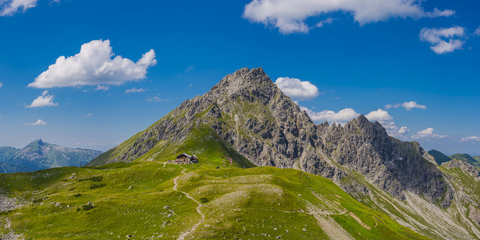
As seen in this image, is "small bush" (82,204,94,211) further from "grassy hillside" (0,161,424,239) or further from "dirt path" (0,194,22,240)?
"dirt path" (0,194,22,240)

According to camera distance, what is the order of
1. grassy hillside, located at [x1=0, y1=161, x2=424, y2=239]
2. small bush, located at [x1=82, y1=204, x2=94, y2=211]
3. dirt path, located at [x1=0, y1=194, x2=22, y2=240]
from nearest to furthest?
grassy hillside, located at [x1=0, y1=161, x2=424, y2=239] < dirt path, located at [x1=0, y1=194, x2=22, y2=240] < small bush, located at [x1=82, y1=204, x2=94, y2=211]

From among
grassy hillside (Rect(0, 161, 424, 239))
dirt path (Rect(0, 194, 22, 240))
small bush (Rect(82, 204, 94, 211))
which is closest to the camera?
grassy hillside (Rect(0, 161, 424, 239))

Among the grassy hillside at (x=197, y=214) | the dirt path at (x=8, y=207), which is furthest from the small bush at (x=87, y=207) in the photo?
the dirt path at (x=8, y=207)

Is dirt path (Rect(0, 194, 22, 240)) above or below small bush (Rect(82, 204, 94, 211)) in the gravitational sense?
below

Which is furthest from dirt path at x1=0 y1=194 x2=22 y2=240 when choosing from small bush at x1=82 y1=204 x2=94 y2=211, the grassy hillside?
small bush at x1=82 y1=204 x2=94 y2=211

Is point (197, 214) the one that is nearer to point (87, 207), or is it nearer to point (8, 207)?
point (87, 207)

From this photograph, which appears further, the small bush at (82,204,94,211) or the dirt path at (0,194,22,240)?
the small bush at (82,204,94,211)

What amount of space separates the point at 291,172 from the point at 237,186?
1646 inches

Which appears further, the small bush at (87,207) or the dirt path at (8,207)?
the small bush at (87,207)

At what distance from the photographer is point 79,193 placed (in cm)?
9988

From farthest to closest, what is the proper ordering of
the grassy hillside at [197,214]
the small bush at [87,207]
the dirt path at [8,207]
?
1. the small bush at [87,207]
2. the dirt path at [8,207]
3. the grassy hillside at [197,214]

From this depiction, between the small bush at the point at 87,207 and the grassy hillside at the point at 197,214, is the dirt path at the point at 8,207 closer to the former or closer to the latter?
the grassy hillside at the point at 197,214

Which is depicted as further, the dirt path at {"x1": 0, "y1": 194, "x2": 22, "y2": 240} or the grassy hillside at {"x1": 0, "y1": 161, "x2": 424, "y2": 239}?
the dirt path at {"x1": 0, "y1": 194, "x2": 22, "y2": 240}

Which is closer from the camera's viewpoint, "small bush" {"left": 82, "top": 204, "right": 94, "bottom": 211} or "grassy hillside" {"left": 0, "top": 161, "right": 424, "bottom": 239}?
"grassy hillside" {"left": 0, "top": 161, "right": 424, "bottom": 239}
